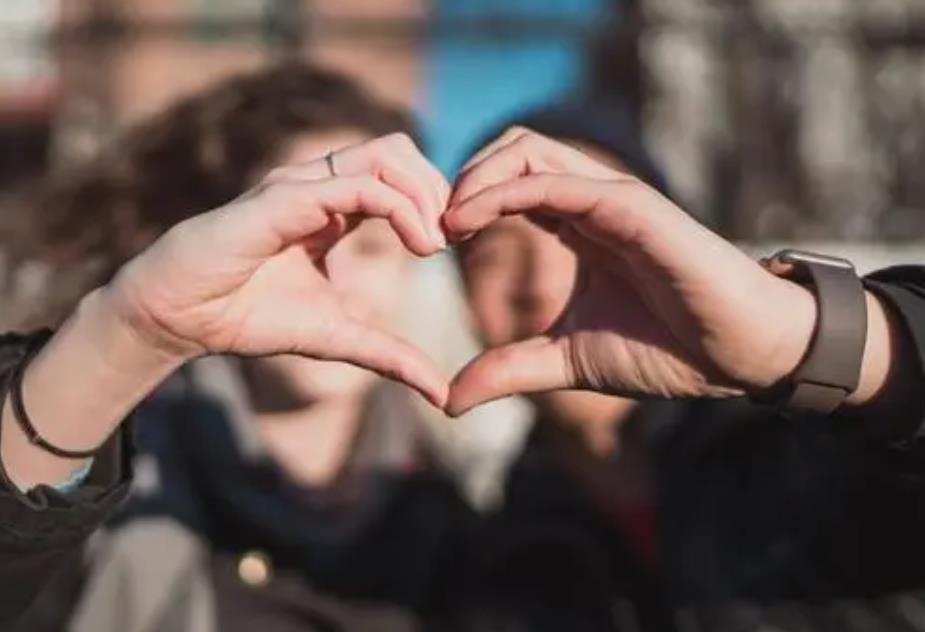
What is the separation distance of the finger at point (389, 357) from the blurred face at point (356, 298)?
698 mm

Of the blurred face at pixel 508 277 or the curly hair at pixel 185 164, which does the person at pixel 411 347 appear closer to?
the blurred face at pixel 508 277

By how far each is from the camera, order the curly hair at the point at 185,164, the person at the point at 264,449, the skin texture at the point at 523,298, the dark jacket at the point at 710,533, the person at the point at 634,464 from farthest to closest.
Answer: the curly hair at the point at 185,164
the person at the point at 264,449
the skin texture at the point at 523,298
the dark jacket at the point at 710,533
the person at the point at 634,464

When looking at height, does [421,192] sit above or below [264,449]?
above

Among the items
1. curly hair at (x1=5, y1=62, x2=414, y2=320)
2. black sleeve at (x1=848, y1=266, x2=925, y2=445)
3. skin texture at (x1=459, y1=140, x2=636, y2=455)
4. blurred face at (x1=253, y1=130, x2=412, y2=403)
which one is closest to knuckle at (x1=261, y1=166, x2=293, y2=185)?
skin texture at (x1=459, y1=140, x2=636, y2=455)

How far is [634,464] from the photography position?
7.99ft

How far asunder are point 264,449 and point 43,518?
0.86 metres

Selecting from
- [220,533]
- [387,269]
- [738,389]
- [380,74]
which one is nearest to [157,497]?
[220,533]

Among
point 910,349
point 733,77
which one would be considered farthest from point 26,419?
point 733,77

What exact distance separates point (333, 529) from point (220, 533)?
0.48ft

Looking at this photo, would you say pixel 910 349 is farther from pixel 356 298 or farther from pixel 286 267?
pixel 356 298

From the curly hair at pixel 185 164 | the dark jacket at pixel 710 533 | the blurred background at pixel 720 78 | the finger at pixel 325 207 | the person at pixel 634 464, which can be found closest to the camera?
the finger at pixel 325 207

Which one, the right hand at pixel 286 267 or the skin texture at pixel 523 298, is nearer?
the right hand at pixel 286 267

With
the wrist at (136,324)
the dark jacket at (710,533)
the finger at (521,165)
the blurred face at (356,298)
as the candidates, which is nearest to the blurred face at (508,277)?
the blurred face at (356,298)

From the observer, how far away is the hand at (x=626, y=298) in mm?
1487
